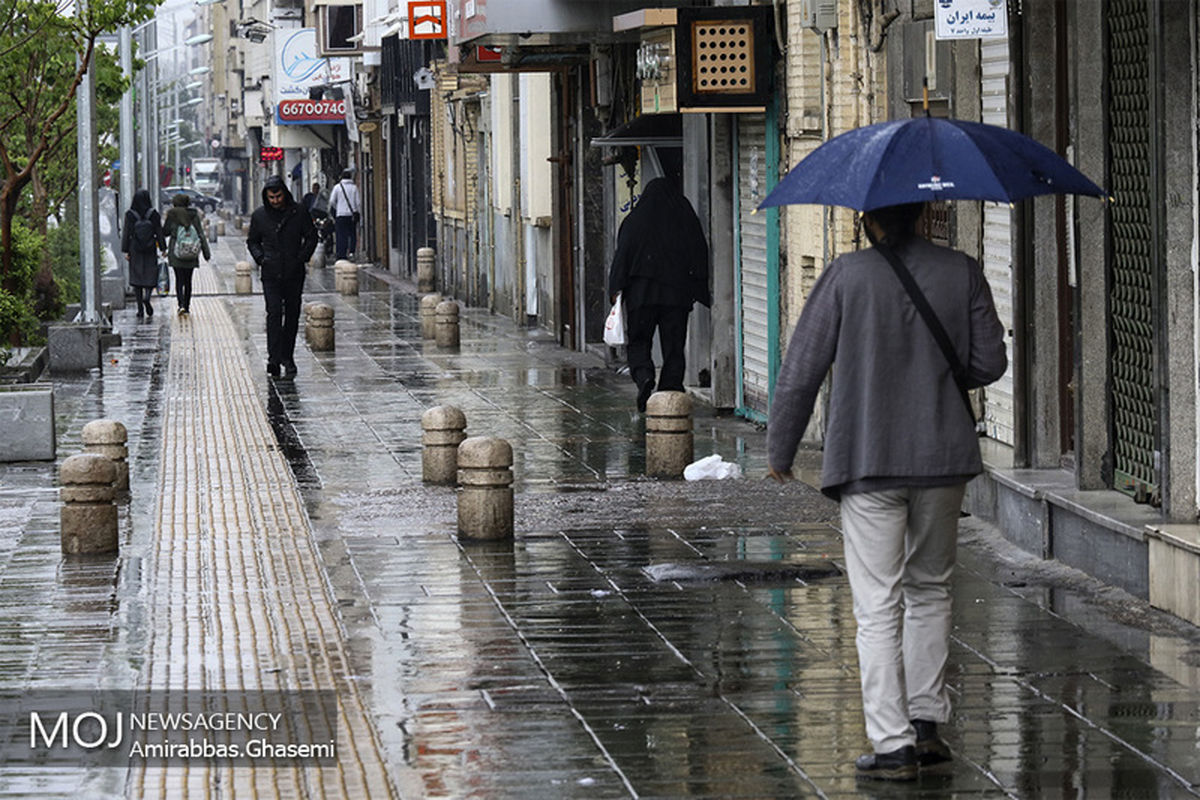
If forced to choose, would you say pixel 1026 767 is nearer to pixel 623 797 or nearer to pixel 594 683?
pixel 623 797

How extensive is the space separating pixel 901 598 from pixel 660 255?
35.5 feet

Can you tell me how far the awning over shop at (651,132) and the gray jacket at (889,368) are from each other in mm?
13030

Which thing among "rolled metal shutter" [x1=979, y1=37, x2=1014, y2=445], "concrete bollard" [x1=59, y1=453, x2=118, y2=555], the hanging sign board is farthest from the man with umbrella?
the hanging sign board

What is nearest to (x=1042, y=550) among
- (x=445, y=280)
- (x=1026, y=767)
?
(x=1026, y=767)

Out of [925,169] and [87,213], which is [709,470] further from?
[87,213]

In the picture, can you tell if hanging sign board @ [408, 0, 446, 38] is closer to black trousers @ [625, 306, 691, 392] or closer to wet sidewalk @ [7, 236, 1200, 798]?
black trousers @ [625, 306, 691, 392]

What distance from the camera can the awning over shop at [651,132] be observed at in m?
20.1

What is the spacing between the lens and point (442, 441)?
14.1 metres

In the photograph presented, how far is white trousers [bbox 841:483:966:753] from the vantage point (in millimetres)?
6945

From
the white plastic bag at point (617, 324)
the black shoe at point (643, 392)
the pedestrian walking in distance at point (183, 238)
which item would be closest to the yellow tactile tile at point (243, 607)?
the white plastic bag at point (617, 324)

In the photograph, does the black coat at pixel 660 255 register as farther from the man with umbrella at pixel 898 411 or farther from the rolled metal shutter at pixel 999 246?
the man with umbrella at pixel 898 411

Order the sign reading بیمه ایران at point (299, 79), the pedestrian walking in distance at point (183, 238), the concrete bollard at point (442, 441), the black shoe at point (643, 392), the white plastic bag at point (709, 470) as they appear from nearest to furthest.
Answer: the concrete bollard at point (442, 441)
the white plastic bag at point (709, 470)
the black shoe at point (643, 392)
the pedestrian walking in distance at point (183, 238)
the sign reading بیمه ایران at point (299, 79)

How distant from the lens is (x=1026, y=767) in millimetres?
7090

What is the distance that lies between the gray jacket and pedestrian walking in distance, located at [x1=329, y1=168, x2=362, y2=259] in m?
45.4
